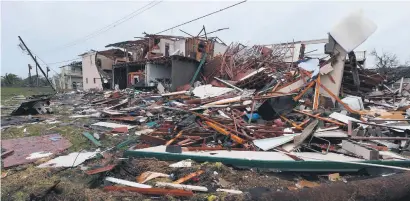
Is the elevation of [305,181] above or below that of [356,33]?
below

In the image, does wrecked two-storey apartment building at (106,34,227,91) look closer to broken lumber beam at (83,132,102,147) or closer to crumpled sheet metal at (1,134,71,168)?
broken lumber beam at (83,132,102,147)

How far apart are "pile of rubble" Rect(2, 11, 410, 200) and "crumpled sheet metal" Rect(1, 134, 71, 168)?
0.07 ft

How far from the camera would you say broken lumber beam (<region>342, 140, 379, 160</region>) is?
12.7ft

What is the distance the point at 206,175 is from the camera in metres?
3.59

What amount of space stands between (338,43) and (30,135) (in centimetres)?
998

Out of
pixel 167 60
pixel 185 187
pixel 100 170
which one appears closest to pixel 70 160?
pixel 100 170

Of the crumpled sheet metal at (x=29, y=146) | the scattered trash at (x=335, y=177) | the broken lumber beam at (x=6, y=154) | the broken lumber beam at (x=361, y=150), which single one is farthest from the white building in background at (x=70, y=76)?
the scattered trash at (x=335, y=177)

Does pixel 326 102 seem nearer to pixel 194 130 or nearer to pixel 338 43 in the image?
pixel 338 43

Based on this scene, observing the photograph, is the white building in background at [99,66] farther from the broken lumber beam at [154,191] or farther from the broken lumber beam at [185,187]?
the broken lumber beam at [185,187]

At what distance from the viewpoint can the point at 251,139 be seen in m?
5.07

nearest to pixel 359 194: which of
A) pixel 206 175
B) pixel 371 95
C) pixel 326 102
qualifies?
pixel 206 175

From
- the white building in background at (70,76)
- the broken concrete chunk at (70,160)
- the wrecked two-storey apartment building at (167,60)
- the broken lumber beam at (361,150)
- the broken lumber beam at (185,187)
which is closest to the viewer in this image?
the broken lumber beam at (185,187)

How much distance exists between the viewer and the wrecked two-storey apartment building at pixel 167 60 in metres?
16.7

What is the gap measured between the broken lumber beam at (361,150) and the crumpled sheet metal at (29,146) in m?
5.90
